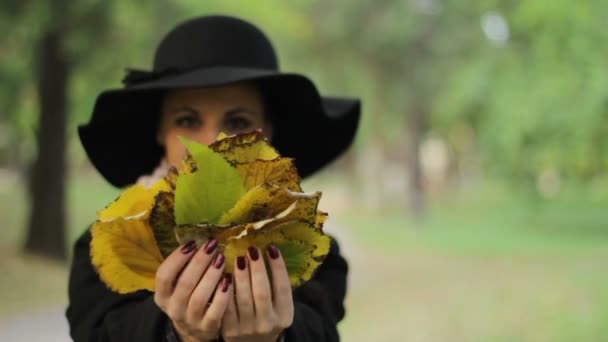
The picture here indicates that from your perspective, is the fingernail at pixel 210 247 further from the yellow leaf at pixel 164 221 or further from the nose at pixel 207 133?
the nose at pixel 207 133

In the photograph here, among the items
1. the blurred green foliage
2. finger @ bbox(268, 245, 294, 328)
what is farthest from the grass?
the blurred green foliage

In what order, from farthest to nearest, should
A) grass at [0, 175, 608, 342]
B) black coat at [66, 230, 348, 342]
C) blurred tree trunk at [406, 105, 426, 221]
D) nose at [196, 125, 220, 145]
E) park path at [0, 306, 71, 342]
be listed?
1. blurred tree trunk at [406, 105, 426, 221]
2. grass at [0, 175, 608, 342]
3. park path at [0, 306, 71, 342]
4. nose at [196, 125, 220, 145]
5. black coat at [66, 230, 348, 342]

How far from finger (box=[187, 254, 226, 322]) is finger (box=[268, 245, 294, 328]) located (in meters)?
0.04

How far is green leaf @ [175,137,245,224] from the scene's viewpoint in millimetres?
540

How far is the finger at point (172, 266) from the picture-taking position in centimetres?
54

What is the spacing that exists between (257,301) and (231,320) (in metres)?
0.03

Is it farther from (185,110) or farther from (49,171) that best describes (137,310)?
(49,171)

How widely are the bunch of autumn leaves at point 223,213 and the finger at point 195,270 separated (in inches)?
0.5

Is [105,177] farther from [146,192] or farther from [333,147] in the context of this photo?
[146,192]

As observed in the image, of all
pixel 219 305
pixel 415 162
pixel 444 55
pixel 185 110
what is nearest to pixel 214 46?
pixel 185 110

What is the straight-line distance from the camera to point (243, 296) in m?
0.54

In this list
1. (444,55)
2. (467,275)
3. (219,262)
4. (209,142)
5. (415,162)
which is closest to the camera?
(219,262)

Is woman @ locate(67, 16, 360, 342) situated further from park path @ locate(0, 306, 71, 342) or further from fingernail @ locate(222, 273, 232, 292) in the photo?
park path @ locate(0, 306, 71, 342)

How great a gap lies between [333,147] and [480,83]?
5.17 metres
